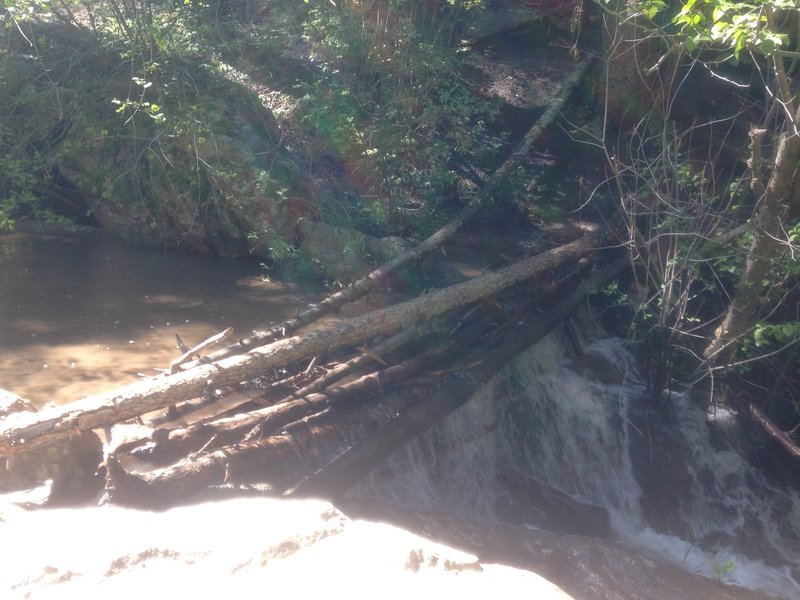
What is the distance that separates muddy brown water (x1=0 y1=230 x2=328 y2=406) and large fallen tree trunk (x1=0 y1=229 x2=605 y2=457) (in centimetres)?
62

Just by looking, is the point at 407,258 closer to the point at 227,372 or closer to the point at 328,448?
the point at 328,448

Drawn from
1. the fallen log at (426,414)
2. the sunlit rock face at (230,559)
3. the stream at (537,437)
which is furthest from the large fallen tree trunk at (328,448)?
the sunlit rock face at (230,559)

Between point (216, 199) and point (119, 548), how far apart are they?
621 cm

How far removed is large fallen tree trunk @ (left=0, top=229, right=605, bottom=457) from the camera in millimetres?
3754

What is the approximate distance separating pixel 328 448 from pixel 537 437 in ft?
7.29

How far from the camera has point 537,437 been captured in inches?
256

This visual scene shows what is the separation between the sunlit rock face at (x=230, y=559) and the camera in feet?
8.31

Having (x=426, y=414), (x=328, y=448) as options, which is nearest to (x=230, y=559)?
(x=328, y=448)

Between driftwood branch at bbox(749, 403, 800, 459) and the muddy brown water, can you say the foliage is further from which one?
the muddy brown water

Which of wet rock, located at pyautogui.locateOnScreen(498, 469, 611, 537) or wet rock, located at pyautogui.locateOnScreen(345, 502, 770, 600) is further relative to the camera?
wet rock, located at pyautogui.locateOnScreen(498, 469, 611, 537)

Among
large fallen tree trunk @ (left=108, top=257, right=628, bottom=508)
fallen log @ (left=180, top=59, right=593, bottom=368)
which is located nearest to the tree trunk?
large fallen tree trunk @ (left=108, top=257, right=628, bottom=508)

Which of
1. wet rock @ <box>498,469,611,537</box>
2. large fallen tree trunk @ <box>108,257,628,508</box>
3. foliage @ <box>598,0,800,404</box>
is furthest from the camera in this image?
wet rock @ <box>498,469,611,537</box>

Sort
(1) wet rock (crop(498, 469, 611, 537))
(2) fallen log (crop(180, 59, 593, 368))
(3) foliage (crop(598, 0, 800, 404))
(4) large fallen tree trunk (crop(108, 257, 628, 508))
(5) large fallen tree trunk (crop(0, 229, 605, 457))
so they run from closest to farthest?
(5) large fallen tree trunk (crop(0, 229, 605, 457))
(4) large fallen tree trunk (crop(108, 257, 628, 508))
(3) foliage (crop(598, 0, 800, 404))
(2) fallen log (crop(180, 59, 593, 368))
(1) wet rock (crop(498, 469, 611, 537))

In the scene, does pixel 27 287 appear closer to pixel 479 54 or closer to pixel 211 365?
pixel 211 365
